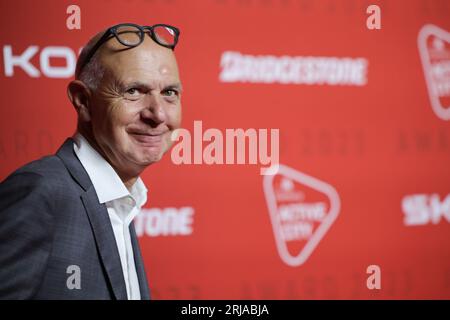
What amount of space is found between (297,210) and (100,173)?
144 cm

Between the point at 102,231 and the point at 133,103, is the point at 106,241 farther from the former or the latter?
the point at 133,103

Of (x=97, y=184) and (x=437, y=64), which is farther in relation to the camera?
(x=437, y=64)

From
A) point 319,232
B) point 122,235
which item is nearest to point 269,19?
point 319,232

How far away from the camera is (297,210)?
2.60 meters

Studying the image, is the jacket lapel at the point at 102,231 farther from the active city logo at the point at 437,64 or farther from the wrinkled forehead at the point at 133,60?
the active city logo at the point at 437,64

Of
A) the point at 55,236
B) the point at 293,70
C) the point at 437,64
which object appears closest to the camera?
the point at 55,236

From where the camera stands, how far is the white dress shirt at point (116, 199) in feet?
4.22

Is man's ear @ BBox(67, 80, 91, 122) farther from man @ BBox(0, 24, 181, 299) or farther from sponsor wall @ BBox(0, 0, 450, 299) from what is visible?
sponsor wall @ BBox(0, 0, 450, 299)

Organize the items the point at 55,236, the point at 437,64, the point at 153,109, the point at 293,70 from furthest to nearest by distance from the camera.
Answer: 1. the point at 437,64
2. the point at 293,70
3. the point at 153,109
4. the point at 55,236

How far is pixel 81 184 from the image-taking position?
1.21 m

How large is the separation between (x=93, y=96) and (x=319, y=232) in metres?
1.54

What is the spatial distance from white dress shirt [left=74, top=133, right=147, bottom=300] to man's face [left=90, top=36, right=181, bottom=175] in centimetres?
4

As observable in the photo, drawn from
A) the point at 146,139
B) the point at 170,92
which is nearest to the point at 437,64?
the point at 170,92

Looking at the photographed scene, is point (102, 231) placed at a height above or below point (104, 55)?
below
